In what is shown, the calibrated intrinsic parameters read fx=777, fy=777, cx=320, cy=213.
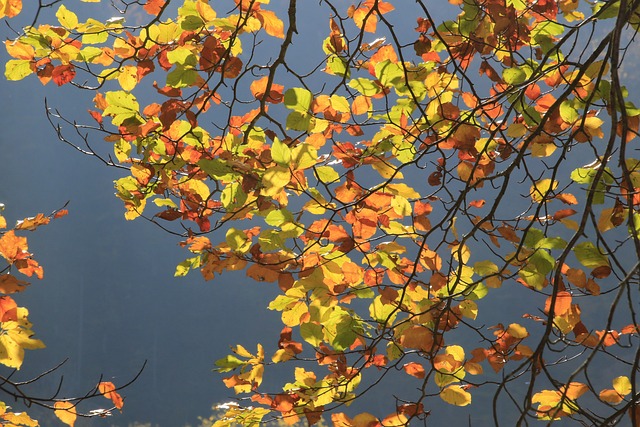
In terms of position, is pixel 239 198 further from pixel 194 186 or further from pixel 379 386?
pixel 379 386

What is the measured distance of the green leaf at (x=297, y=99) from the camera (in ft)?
3.61

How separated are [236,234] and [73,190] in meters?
16.0

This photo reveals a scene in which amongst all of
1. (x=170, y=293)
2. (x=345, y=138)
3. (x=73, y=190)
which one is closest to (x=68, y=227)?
(x=73, y=190)

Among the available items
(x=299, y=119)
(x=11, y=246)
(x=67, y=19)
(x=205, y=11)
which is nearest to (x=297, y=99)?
(x=299, y=119)

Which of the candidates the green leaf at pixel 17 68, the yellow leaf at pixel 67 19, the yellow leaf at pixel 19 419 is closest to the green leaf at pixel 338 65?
the yellow leaf at pixel 67 19

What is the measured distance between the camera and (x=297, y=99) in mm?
1109

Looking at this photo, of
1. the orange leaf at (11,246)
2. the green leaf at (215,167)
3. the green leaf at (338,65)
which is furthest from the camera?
the orange leaf at (11,246)

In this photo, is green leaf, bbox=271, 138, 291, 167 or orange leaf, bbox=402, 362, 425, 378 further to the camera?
orange leaf, bbox=402, 362, 425, 378

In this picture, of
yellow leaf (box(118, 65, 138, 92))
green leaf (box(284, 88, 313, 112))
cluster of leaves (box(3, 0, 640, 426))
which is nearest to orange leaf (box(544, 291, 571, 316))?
cluster of leaves (box(3, 0, 640, 426))

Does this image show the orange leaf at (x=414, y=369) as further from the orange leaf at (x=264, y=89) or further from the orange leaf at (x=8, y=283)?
the orange leaf at (x=8, y=283)

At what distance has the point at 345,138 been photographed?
1592cm

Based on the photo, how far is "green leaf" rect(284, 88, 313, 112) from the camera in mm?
1102

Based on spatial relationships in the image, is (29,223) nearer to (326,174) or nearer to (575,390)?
(326,174)

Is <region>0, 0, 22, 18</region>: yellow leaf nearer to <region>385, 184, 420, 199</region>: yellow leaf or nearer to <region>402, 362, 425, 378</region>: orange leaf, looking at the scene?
<region>385, 184, 420, 199</region>: yellow leaf
